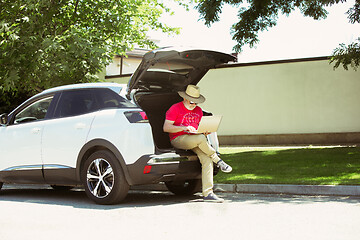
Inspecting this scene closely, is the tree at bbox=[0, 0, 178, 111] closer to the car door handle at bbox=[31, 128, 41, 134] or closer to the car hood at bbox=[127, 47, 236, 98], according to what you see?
the car door handle at bbox=[31, 128, 41, 134]

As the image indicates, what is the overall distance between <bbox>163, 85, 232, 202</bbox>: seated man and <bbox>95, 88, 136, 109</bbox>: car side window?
69 centimetres

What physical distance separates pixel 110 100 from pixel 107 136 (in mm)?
602

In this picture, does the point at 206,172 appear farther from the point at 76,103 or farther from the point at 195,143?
the point at 76,103

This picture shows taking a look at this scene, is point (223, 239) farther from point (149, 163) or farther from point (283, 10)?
point (283, 10)

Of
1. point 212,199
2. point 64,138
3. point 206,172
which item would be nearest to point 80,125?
point 64,138

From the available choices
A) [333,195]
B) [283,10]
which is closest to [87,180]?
[333,195]

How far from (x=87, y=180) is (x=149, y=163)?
108 cm

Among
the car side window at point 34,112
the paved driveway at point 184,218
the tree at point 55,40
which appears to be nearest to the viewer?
the paved driveway at point 184,218

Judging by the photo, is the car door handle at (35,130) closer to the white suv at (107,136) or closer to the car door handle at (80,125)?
the white suv at (107,136)

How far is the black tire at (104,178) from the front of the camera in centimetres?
698

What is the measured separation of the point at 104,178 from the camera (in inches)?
282

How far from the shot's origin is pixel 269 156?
43.0 ft

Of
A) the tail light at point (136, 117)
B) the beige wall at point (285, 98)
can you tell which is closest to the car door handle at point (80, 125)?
the tail light at point (136, 117)

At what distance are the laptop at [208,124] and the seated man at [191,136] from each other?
10cm
